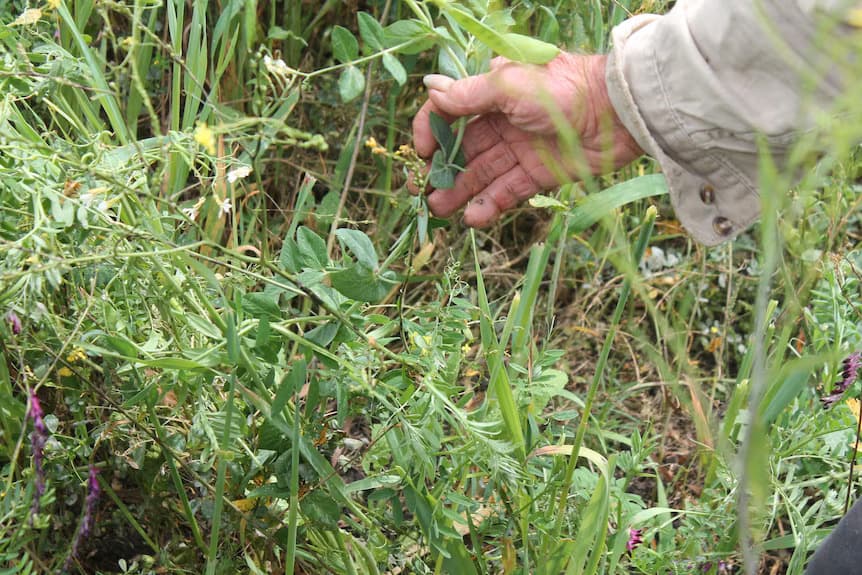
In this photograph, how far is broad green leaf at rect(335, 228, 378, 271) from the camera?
41.8 inches

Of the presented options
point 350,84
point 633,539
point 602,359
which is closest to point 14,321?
point 350,84

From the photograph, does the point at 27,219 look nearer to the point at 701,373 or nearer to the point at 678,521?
the point at 678,521

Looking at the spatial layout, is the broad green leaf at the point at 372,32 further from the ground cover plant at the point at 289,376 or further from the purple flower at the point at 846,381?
the purple flower at the point at 846,381

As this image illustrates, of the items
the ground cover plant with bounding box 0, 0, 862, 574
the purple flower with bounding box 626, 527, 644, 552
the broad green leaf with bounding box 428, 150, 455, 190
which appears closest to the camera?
the ground cover plant with bounding box 0, 0, 862, 574

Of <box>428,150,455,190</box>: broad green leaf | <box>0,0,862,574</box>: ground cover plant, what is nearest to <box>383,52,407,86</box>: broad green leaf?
<box>0,0,862,574</box>: ground cover plant

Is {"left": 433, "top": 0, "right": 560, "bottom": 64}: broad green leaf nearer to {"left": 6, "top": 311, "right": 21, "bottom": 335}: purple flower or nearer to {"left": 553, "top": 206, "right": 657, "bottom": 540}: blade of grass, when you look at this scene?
{"left": 553, "top": 206, "right": 657, "bottom": 540}: blade of grass

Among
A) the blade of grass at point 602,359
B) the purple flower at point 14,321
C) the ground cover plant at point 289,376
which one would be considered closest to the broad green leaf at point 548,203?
the ground cover plant at point 289,376

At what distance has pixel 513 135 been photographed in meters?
1.38

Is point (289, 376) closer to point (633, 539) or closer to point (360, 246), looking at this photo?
point (360, 246)

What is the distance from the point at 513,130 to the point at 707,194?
298 millimetres

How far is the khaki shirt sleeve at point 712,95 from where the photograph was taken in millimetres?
1147

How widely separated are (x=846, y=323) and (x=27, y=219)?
121cm

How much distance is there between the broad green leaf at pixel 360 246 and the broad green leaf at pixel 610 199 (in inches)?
11.0

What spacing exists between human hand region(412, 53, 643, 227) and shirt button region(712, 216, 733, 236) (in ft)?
0.52
